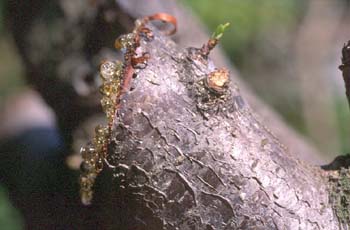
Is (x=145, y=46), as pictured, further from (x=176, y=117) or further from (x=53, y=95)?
(x=53, y=95)

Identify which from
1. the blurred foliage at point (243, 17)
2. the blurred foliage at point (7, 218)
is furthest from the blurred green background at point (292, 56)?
the blurred foliage at point (7, 218)

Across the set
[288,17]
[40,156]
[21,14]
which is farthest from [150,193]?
[288,17]

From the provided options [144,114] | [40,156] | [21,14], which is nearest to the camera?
[144,114]

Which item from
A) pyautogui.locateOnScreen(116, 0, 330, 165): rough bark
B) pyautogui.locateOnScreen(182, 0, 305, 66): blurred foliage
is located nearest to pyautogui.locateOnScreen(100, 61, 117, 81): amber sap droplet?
pyautogui.locateOnScreen(116, 0, 330, 165): rough bark

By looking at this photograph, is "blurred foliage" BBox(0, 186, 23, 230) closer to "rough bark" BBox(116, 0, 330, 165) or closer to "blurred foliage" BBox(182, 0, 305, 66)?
"rough bark" BBox(116, 0, 330, 165)

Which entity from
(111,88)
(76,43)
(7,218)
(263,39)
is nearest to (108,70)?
(111,88)

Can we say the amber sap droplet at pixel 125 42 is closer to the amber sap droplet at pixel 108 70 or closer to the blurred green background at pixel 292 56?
Answer: the amber sap droplet at pixel 108 70
